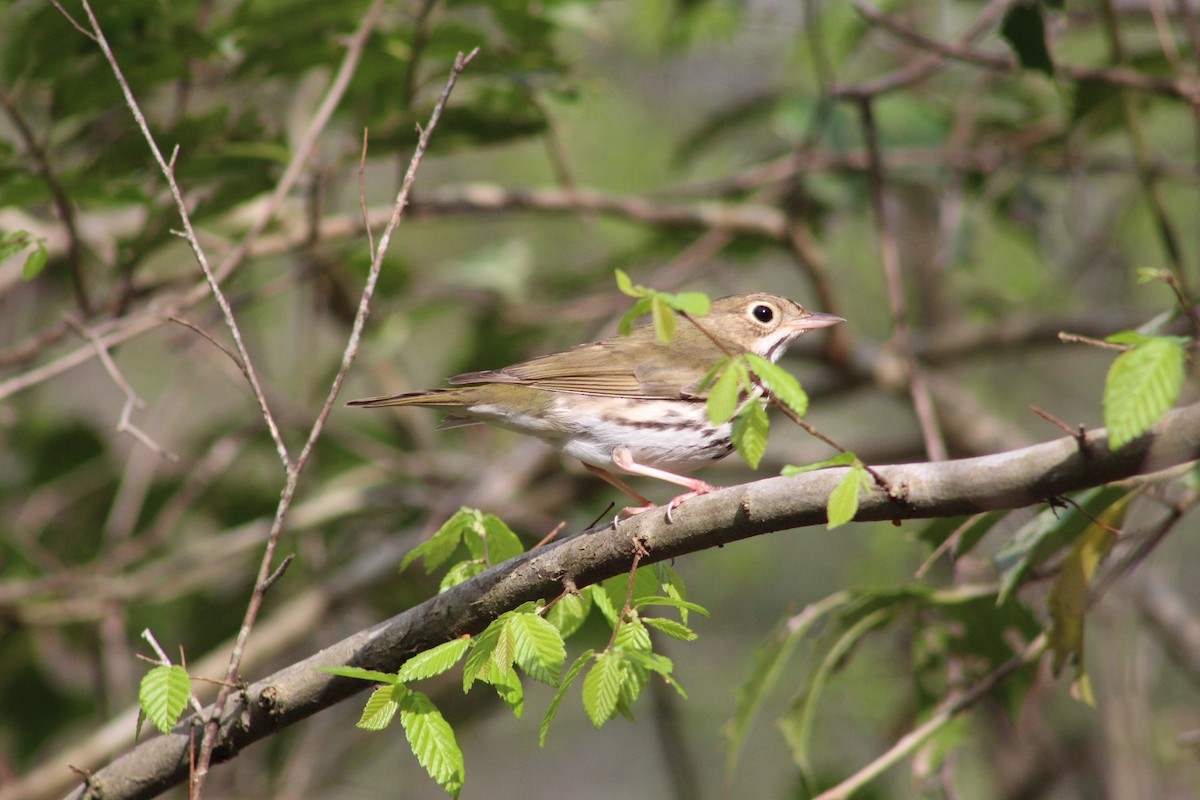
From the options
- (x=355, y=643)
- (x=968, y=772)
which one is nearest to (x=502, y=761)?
(x=968, y=772)

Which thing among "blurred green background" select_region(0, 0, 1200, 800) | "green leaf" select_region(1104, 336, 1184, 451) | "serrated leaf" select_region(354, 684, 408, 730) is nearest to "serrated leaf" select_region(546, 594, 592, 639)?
"serrated leaf" select_region(354, 684, 408, 730)

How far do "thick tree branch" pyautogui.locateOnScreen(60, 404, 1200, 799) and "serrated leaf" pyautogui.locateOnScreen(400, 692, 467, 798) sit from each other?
6.5 inches

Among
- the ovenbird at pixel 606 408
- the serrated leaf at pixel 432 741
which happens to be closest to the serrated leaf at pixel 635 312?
the serrated leaf at pixel 432 741

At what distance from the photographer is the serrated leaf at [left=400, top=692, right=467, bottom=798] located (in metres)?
2.08

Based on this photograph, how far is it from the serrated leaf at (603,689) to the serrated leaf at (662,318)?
2.00 feet

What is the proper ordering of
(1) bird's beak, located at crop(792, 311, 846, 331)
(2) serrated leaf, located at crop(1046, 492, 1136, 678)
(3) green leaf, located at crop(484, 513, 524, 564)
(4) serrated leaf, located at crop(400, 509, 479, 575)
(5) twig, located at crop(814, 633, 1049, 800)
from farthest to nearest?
(1) bird's beak, located at crop(792, 311, 846, 331), (5) twig, located at crop(814, 633, 1049, 800), (2) serrated leaf, located at crop(1046, 492, 1136, 678), (3) green leaf, located at crop(484, 513, 524, 564), (4) serrated leaf, located at crop(400, 509, 479, 575)

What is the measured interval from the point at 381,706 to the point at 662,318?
3.07 ft

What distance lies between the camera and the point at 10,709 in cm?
547

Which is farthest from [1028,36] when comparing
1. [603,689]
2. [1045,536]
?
[603,689]

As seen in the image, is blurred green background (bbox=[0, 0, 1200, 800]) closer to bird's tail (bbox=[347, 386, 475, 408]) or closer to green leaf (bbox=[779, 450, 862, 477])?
bird's tail (bbox=[347, 386, 475, 408])

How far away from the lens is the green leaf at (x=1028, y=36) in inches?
132

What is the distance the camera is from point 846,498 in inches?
70.3

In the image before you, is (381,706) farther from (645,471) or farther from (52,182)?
(52,182)

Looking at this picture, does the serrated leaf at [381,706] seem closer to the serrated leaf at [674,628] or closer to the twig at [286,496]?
the twig at [286,496]
